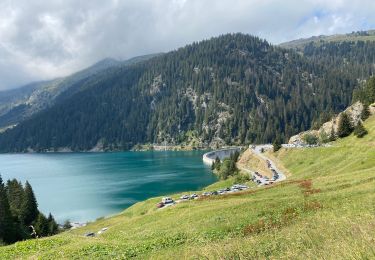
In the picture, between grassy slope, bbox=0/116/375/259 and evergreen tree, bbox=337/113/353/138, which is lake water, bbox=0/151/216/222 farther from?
grassy slope, bbox=0/116/375/259

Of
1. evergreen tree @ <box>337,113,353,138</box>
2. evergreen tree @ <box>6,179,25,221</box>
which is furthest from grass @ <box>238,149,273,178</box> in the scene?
evergreen tree @ <box>6,179,25,221</box>

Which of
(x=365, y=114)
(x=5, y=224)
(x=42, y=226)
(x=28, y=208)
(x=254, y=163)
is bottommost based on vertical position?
(x=42, y=226)

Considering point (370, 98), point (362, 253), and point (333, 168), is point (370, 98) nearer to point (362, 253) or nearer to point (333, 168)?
point (333, 168)

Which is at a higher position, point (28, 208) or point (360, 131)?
point (360, 131)

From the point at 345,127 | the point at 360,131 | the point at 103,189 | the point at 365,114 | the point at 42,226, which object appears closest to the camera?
the point at 42,226

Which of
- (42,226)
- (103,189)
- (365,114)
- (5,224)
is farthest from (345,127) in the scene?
(5,224)

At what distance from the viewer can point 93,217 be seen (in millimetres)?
105125

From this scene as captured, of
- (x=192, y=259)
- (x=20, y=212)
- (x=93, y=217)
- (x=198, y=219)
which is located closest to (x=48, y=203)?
(x=93, y=217)

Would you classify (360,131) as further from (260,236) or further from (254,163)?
(260,236)

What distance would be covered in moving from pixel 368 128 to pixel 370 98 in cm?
3424

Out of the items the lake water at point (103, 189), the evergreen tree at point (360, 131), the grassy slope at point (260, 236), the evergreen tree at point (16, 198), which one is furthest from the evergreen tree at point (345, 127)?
the evergreen tree at point (16, 198)

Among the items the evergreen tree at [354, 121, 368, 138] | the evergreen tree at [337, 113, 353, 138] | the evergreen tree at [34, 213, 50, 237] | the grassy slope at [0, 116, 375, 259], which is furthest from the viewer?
the evergreen tree at [337, 113, 353, 138]

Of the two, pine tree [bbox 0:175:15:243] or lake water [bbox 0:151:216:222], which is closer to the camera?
pine tree [bbox 0:175:15:243]

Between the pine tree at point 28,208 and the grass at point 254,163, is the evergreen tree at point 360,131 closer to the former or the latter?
the grass at point 254,163
